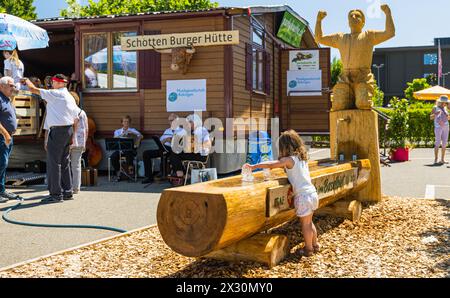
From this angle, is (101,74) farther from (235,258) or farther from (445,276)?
(445,276)

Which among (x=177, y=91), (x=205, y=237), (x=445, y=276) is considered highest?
(x=177, y=91)

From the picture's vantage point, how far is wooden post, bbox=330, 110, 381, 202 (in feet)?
24.1

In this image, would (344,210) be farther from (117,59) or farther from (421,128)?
(421,128)

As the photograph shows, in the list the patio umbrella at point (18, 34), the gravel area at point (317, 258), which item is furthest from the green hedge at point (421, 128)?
the gravel area at point (317, 258)

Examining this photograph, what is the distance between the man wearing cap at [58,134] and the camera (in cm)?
816

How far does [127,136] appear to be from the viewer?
12.0 m

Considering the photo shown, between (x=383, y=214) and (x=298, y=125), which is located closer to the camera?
(x=383, y=214)

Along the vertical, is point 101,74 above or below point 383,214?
above

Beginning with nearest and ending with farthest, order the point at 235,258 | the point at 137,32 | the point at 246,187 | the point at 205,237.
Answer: the point at 205,237, the point at 246,187, the point at 235,258, the point at 137,32

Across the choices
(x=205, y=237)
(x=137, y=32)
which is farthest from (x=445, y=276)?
(x=137, y=32)

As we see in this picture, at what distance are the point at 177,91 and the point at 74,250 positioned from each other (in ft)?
25.4

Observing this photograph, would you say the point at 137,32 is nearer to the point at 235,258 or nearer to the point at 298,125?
the point at 298,125

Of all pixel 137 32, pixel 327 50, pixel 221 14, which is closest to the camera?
pixel 221 14
